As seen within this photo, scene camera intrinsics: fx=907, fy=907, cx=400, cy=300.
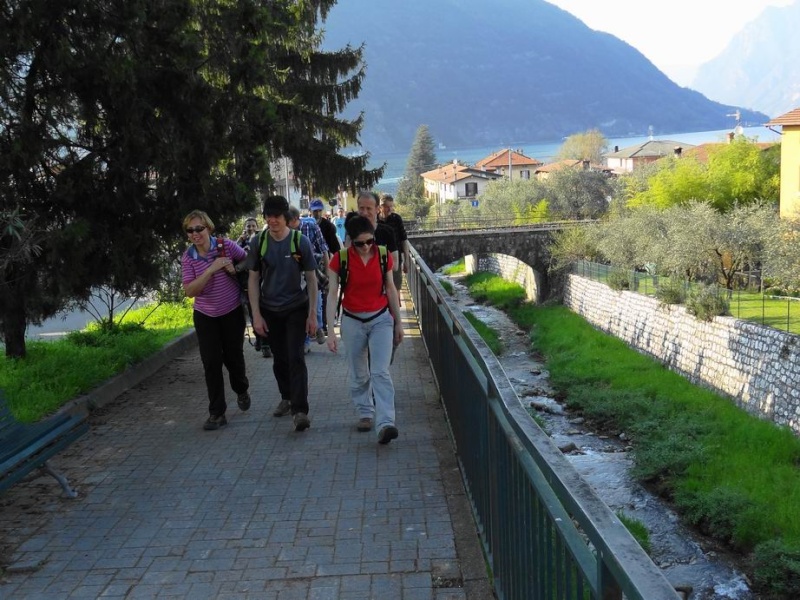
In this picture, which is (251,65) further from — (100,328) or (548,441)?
(548,441)

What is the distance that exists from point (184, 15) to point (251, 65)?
2.95 feet

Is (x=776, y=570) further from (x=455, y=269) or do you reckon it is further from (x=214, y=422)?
(x=455, y=269)

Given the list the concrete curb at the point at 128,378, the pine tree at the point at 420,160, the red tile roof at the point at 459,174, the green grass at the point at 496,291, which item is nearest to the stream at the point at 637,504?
the concrete curb at the point at 128,378

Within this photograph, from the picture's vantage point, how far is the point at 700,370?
88.3 feet

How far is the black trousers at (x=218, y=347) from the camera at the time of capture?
7.14 metres

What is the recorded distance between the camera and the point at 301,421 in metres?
7.05

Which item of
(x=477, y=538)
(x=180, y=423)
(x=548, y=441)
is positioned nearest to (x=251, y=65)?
(x=180, y=423)

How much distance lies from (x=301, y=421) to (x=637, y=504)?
11.0 m

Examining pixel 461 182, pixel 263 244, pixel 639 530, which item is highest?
pixel 461 182

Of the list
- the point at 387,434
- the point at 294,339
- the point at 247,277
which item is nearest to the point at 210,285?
the point at 247,277

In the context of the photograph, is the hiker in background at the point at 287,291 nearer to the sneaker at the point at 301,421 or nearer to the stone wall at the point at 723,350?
the sneaker at the point at 301,421

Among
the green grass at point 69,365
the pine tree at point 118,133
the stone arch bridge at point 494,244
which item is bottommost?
the stone arch bridge at point 494,244

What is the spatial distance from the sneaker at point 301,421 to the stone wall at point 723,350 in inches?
666

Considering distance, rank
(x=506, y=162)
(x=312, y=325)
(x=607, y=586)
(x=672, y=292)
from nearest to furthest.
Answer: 1. (x=607, y=586)
2. (x=312, y=325)
3. (x=672, y=292)
4. (x=506, y=162)
